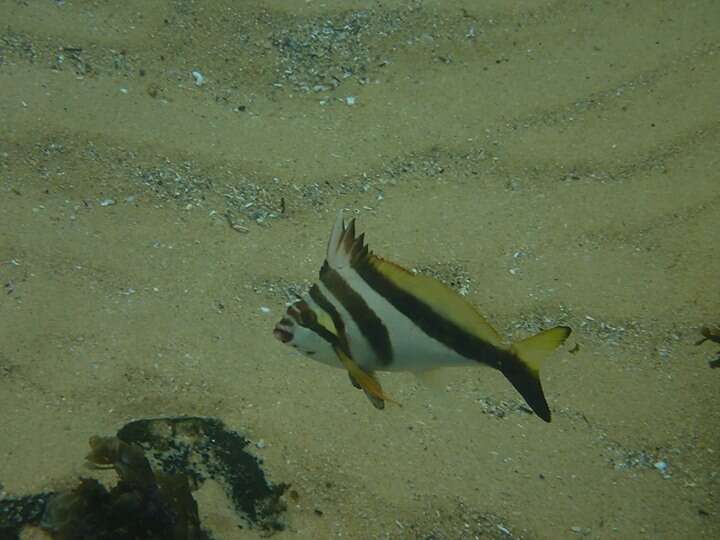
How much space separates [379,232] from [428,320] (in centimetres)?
149

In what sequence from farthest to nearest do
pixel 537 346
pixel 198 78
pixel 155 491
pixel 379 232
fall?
pixel 198 78, pixel 379 232, pixel 155 491, pixel 537 346

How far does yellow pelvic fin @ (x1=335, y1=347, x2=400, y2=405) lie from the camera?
1932 millimetres

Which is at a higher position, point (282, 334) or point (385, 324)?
point (385, 324)

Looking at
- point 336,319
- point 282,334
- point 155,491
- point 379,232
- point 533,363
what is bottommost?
point 155,491

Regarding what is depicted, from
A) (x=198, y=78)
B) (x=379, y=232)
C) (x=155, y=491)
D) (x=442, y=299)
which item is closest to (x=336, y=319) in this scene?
(x=442, y=299)

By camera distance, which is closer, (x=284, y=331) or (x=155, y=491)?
(x=284, y=331)

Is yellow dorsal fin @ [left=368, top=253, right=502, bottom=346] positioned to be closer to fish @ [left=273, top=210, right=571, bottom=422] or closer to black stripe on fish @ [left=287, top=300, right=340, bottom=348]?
fish @ [left=273, top=210, right=571, bottom=422]

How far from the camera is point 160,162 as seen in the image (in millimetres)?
3623

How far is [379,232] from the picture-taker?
346 centimetres

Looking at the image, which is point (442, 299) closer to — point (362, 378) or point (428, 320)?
point (428, 320)

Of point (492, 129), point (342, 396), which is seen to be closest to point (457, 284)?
point (342, 396)

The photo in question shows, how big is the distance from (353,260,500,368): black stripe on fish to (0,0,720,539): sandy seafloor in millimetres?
299

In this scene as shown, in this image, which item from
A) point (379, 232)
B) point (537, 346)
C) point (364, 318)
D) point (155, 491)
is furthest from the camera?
point (379, 232)

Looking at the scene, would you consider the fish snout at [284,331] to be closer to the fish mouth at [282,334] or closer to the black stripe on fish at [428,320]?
the fish mouth at [282,334]
